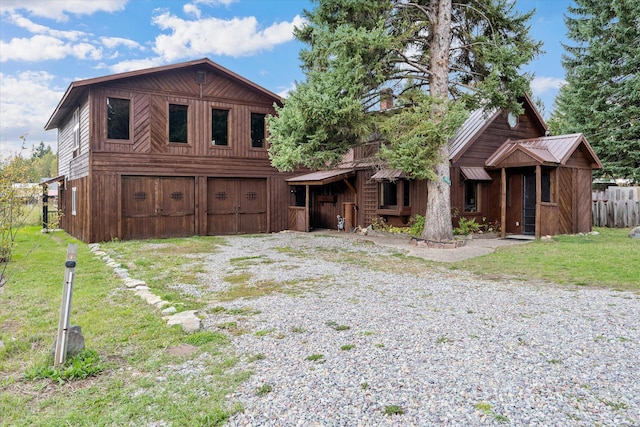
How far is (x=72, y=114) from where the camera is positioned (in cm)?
1553

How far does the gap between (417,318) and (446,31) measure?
31.1ft

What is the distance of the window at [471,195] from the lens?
1344 centimetres

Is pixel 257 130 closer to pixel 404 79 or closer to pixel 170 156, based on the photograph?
pixel 170 156

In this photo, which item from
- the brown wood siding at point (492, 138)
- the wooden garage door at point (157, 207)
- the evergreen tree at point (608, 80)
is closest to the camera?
the brown wood siding at point (492, 138)

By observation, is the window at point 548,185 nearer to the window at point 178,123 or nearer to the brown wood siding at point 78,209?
the window at point 178,123

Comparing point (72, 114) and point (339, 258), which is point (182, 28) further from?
point (339, 258)

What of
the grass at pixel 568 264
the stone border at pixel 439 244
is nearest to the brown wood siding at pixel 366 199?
the stone border at pixel 439 244

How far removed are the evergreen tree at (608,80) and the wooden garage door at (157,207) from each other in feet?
59.3

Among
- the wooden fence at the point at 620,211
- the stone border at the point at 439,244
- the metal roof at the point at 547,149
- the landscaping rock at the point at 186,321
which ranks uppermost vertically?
the metal roof at the point at 547,149

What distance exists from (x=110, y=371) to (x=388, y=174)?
11.2 m

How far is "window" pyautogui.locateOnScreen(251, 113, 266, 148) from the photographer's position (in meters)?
15.3

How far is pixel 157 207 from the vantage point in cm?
1368

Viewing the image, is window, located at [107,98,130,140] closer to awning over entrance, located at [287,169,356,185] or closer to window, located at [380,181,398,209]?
awning over entrance, located at [287,169,356,185]

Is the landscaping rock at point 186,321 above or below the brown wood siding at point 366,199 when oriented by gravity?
below
